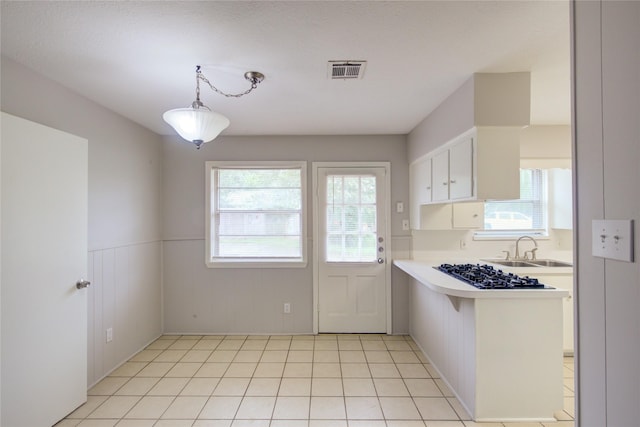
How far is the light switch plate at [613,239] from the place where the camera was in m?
0.90

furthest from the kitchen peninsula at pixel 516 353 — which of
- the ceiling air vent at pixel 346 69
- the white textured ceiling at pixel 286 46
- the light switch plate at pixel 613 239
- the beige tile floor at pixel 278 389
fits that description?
the ceiling air vent at pixel 346 69

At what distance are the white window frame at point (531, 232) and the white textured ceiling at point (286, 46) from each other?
1175 mm

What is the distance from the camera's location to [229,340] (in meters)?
3.47

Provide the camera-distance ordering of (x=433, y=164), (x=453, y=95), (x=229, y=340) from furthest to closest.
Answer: (x=229, y=340), (x=433, y=164), (x=453, y=95)

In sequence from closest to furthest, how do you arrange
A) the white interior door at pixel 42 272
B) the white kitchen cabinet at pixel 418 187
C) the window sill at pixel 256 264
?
1. the white interior door at pixel 42 272
2. the white kitchen cabinet at pixel 418 187
3. the window sill at pixel 256 264

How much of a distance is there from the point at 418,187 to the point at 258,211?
6.04ft

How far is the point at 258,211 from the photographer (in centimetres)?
365

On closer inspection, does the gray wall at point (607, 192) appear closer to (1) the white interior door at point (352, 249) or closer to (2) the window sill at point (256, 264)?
(1) the white interior door at point (352, 249)

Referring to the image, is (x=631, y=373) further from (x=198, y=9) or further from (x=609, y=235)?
(x=198, y=9)

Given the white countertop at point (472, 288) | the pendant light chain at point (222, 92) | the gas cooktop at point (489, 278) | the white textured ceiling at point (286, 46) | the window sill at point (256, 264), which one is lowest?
the window sill at point (256, 264)

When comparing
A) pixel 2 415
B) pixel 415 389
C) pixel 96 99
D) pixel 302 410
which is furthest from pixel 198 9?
pixel 415 389

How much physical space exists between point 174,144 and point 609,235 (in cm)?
385

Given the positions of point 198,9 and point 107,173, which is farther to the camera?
point 107,173

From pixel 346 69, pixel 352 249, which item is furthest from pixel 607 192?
pixel 352 249
